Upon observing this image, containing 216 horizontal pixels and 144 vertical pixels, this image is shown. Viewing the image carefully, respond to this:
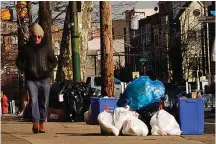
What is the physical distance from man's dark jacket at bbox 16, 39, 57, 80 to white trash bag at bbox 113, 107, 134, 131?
1.27m

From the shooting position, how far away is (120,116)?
10.1 m

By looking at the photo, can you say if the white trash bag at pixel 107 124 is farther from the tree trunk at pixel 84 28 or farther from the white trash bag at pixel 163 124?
the tree trunk at pixel 84 28

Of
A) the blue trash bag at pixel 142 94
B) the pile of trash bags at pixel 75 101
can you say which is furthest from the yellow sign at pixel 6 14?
the blue trash bag at pixel 142 94

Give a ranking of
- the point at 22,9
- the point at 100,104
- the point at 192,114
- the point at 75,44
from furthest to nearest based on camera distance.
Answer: the point at 22,9
the point at 75,44
the point at 100,104
the point at 192,114

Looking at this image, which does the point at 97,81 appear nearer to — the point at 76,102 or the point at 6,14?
the point at 6,14

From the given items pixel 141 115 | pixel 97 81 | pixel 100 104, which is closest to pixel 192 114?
pixel 141 115

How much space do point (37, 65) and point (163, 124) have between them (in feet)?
6.96

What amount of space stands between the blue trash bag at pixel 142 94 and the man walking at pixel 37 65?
1.64m

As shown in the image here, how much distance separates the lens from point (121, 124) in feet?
32.8

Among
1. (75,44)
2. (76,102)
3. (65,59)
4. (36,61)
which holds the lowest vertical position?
(76,102)

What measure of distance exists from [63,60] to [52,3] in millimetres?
2029

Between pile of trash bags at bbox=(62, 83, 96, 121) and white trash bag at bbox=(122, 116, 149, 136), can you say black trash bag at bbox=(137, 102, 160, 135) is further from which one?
pile of trash bags at bbox=(62, 83, 96, 121)

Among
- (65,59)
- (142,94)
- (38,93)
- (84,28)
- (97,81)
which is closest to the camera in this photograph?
(38,93)

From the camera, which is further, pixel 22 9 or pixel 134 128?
pixel 22 9
